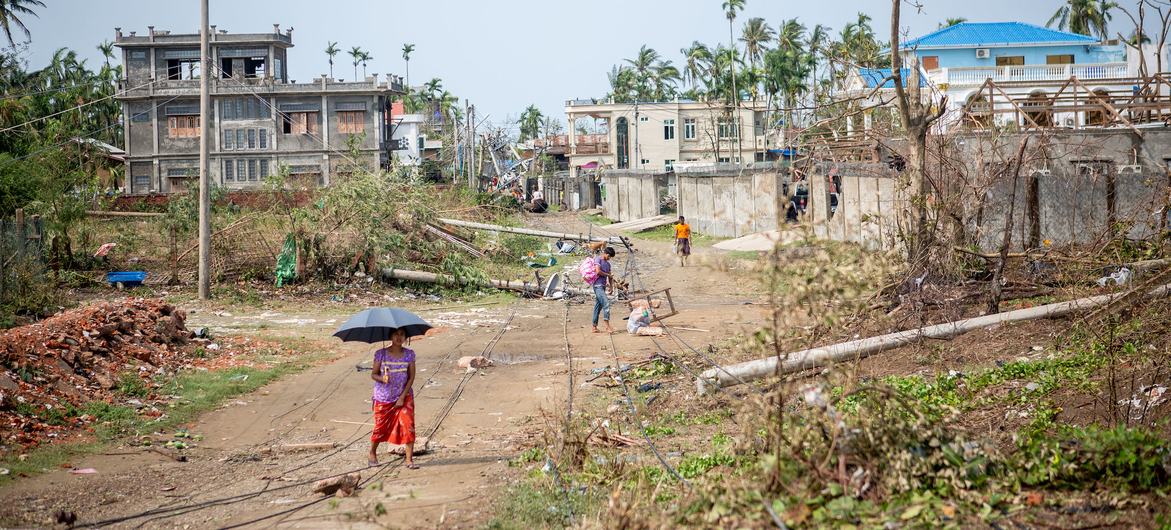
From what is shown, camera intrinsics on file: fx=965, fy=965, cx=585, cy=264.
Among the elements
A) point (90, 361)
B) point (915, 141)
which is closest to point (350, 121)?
point (90, 361)

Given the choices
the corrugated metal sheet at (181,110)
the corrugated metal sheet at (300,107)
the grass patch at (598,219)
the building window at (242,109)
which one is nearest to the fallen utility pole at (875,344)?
the grass patch at (598,219)

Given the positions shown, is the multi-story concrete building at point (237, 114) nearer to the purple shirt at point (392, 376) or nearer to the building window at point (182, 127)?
the building window at point (182, 127)

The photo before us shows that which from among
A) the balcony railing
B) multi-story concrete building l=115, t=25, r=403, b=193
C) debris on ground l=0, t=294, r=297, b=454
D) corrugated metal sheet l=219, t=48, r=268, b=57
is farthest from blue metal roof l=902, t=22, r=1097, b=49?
debris on ground l=0, t=294, r=297, b=454

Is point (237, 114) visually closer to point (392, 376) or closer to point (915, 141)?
point (915, 141)

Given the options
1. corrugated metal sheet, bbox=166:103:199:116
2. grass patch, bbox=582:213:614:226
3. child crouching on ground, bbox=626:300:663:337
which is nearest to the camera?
child crouching on ground, bbox=626:300:663:337

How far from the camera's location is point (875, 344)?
11914 millimetres

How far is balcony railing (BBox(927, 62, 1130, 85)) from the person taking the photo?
3856cm

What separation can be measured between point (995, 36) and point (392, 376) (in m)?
58.3

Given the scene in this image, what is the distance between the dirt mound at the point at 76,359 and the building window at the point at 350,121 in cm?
4080

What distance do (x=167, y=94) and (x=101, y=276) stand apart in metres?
33.9

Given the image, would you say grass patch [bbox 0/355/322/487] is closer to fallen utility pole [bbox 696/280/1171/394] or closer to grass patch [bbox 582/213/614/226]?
fallen utility pole [bbox 696/280/1171/394]

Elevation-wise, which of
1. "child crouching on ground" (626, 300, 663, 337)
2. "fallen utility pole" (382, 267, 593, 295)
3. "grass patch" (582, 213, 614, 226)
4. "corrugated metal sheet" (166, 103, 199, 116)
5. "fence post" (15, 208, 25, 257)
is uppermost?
"corrugated metal sheet" (166, 103, 199, 116)

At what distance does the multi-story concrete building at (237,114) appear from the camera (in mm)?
54469

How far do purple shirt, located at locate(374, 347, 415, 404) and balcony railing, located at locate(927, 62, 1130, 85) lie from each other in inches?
1300
